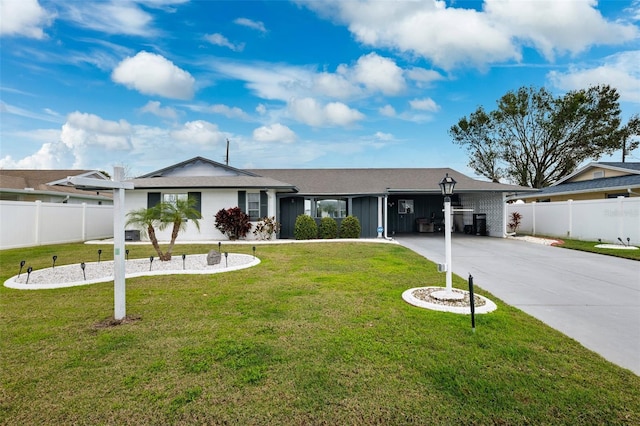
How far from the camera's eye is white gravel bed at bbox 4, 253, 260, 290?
6328 mm

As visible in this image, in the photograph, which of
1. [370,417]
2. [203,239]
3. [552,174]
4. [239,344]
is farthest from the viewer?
[552,174]

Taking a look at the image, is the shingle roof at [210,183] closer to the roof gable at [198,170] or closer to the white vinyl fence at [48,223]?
the roof gable at [198,170]

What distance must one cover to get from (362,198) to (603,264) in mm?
9574

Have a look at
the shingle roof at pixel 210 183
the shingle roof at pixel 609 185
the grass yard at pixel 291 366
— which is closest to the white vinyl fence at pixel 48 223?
the shingle roof at pixel 210 183

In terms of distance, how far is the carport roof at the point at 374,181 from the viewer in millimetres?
15875

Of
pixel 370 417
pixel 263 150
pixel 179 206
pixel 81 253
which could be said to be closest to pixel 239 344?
pixel 370 417

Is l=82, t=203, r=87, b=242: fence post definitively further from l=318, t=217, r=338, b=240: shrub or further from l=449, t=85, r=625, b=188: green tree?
l=449, t=85, r=625, b=188: green tree

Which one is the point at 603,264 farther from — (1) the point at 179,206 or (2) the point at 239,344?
(1) the point at 179,206

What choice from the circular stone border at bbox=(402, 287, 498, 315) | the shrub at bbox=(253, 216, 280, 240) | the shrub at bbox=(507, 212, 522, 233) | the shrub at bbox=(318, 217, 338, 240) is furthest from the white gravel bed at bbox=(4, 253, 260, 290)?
the shrub at bbox=(507, 212, 522, 233)

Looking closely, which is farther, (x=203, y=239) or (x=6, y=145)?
(x=203, y=239)

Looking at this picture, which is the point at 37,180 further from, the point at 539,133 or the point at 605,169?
the point at 539,133

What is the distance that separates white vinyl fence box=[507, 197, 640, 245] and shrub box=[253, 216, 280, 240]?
1368cm

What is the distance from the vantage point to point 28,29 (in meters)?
9.47

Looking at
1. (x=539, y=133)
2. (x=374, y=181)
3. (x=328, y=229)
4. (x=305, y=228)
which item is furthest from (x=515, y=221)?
(x=539, y=133)
